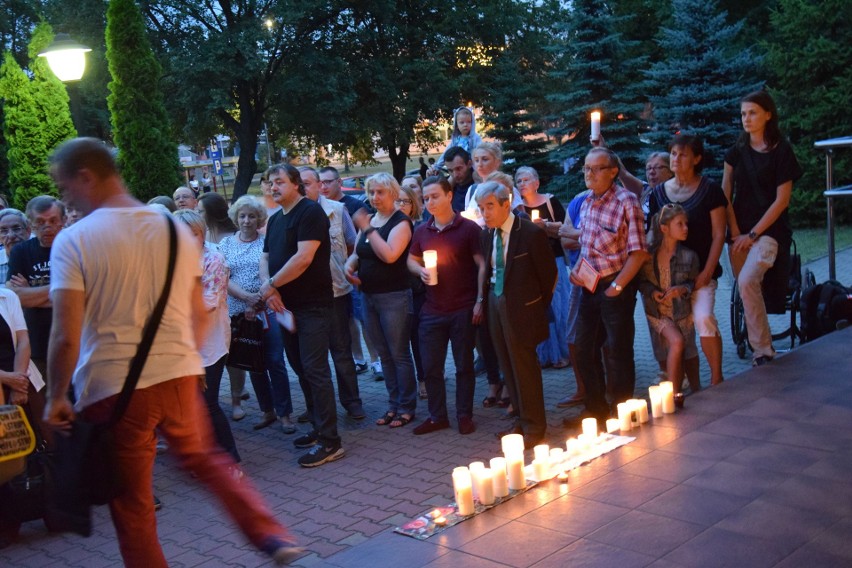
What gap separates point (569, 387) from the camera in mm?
8578

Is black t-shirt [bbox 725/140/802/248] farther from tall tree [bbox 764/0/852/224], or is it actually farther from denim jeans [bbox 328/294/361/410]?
tall tree [bbox 764/0/852/224]

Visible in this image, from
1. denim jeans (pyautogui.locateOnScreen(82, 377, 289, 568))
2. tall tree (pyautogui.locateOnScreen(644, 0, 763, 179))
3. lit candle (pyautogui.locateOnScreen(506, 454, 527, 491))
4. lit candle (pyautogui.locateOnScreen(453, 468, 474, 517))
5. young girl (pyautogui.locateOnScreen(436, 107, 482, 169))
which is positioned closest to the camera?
denim jeans (pyautogui.locateOnScreen(82, 377, 289, 568))

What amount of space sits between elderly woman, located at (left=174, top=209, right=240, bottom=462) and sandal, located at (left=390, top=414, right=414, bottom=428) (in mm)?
1304

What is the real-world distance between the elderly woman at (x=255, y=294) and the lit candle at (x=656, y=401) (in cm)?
309

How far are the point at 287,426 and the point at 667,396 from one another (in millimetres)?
3224

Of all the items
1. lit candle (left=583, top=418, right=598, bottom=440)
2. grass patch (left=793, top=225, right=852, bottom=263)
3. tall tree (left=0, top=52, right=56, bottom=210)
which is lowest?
grass patch (left=793, top=225, right=852, bottom=263)

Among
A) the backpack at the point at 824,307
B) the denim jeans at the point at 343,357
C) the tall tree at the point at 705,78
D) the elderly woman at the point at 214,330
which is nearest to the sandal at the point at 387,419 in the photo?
the denim jeans at the point at 343,357

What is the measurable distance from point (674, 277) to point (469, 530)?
10.4ft

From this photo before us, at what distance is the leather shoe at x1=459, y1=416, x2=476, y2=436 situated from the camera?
731 centimetres

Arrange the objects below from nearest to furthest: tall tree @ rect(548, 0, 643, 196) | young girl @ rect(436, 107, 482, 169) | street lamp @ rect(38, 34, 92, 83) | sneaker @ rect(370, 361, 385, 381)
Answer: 1. sneaker @ rect(370, 361, 385, 381)
2. young girl @ rect(436, 107, 482, 169)
3. street lamp @ rect(38, 34, 92, 83)
4. tall tree @ rect(548, 0, 643, 196)

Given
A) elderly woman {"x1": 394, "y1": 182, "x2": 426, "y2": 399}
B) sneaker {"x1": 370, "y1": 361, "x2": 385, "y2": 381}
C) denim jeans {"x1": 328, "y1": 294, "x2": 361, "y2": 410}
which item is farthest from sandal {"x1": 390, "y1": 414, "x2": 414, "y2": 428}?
sneaker {"x1": 370, "y1": 361, "x2": 385, "y2": 381}

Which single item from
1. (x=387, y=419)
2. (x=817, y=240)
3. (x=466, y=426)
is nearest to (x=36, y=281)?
(x=387, y=419)

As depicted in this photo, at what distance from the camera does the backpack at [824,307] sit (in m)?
8.62

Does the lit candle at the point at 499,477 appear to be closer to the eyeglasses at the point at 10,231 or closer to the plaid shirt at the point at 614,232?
the plaid shirt at the point at 614,232
